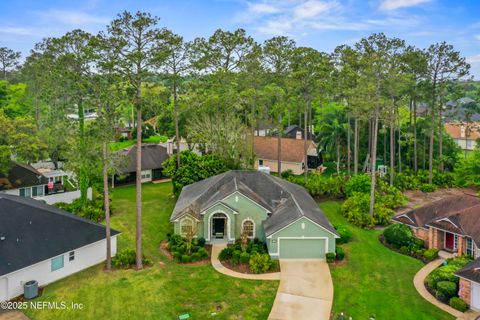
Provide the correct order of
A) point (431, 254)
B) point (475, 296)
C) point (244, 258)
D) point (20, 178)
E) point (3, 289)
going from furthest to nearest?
1. point (20, 178)
2. point (431, 254)
3. point (244, 258)
4. point (3, 289)
5. point (475, 296)

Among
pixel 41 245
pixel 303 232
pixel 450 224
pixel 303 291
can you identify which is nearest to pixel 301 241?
pixel 303 232

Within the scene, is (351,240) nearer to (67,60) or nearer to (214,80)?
(214,80)

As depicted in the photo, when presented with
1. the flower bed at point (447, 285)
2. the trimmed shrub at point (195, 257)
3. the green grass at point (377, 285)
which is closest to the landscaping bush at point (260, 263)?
the trimmed shrub at point (195, 257)

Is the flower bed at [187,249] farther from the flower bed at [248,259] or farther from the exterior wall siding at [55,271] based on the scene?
the exterior wall siding at [55,271]

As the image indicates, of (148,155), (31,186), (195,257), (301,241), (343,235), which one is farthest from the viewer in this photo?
(148,155)

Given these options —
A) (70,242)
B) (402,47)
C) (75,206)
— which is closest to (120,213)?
(75,206)

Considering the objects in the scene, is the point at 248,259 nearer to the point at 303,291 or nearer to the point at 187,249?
the point at 187,249

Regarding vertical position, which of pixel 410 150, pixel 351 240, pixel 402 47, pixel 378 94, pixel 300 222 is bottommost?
pixel 351 240
